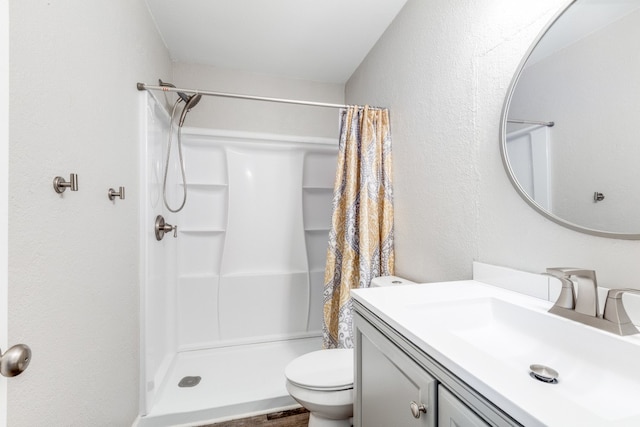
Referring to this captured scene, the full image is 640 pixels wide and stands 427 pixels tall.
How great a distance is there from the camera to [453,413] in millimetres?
582

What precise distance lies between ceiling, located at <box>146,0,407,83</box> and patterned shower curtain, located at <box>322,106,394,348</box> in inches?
22.8

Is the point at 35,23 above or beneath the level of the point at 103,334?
above

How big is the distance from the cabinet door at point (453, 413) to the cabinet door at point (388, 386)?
2 centimetres

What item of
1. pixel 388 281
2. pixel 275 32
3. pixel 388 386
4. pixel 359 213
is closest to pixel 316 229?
pixel 359 213

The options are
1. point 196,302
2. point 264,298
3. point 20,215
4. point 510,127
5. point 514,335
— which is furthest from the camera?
point 264,298

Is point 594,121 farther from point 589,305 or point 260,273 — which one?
point 260,273

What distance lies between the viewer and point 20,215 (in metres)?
0.70

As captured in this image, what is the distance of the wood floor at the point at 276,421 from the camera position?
1.59 m

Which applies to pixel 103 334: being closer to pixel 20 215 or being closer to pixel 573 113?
pixel 20 215

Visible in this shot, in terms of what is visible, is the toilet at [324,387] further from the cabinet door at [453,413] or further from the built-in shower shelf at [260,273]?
the built-in shower shelf at [260,273]

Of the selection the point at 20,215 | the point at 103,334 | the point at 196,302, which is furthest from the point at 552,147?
the point at 196,302

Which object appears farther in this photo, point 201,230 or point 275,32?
point 201,230

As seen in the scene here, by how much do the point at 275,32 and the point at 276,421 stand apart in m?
2.48

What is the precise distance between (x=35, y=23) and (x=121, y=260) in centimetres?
93
